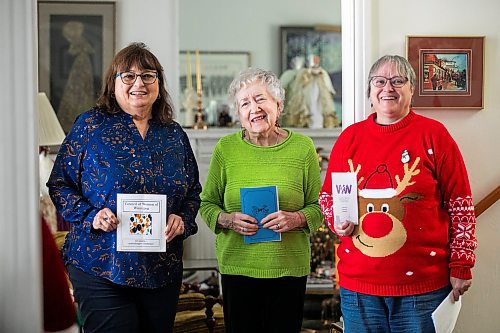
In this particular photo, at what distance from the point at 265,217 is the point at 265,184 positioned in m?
0.12

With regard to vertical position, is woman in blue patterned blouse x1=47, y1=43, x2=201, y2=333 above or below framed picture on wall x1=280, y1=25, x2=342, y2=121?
below

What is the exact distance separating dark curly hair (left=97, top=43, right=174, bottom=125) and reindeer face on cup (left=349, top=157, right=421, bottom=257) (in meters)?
0.68

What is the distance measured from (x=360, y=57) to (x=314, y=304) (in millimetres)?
2746

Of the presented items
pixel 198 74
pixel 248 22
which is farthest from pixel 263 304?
pixel 248 22

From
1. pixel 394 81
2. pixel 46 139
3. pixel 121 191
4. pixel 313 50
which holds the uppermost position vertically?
pixel 313 50

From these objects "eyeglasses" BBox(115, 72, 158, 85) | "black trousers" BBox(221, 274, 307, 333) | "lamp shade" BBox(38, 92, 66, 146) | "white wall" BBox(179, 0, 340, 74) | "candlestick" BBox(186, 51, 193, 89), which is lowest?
"black trousers" BBox(221, 274, 307, 333)

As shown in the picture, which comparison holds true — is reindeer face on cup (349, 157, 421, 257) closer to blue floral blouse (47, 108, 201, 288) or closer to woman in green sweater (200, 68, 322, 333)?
woman in green sweater (200, 68, 322, 333)

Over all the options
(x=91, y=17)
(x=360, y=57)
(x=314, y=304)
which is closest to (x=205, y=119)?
(x=91, y=17)

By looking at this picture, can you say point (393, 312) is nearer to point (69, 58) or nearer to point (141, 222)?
point (141, 222)

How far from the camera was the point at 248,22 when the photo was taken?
6406mm

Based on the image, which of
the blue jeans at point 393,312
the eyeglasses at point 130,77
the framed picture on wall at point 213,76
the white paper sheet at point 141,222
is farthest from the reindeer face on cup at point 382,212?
the framed picture on wall at point 213,76

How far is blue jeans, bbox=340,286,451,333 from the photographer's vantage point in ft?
8.02

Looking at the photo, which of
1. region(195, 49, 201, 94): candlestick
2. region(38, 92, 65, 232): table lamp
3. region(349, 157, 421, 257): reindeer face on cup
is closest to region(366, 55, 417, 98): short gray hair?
region(349, 157, 421, 257): reindeer face on cup

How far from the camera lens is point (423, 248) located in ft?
8.05
